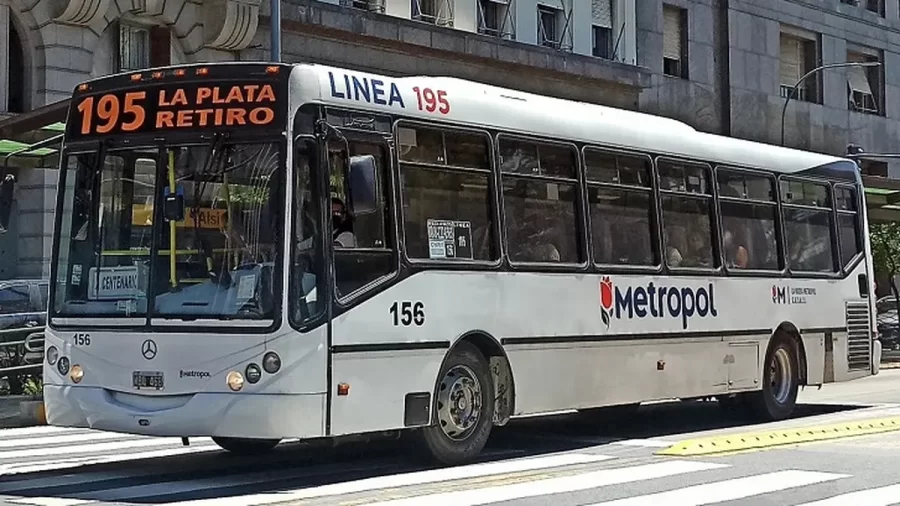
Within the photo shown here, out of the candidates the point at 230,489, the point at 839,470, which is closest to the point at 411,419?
the point at 230,489

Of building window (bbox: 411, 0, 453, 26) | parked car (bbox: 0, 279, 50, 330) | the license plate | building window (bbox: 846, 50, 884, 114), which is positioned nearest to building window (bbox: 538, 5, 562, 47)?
building window (bbox: 411, 0, 453, 26)

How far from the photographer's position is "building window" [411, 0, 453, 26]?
35469 millimetres


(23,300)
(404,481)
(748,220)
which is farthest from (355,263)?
(23,300)

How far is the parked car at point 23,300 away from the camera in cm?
2297

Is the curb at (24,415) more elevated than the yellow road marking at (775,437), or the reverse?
the curb at (24,415)

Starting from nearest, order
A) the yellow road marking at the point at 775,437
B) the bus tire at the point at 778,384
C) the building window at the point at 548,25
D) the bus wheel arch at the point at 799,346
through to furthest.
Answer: the yellow road marking at the point at 775,437 → the bus tire at the point at 778,384 → the bus wheel arch at the point at 799,346 → the building window at the point at 548,25

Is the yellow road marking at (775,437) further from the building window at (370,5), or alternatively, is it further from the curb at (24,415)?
the building window at (370,5)

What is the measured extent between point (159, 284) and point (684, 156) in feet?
21.5

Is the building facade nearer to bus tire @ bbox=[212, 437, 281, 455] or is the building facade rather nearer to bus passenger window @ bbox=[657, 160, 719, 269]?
bus tire @ bbox=[212, 437, 281, 455]

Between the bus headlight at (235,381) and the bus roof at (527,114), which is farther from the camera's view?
the bus roof at (527,114)

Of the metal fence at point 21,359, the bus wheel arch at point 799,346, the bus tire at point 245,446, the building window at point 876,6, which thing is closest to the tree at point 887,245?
the building window at point 876,6

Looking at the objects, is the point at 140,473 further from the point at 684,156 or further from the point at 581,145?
the point at 684,156

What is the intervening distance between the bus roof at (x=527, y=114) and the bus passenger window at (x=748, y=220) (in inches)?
7.9

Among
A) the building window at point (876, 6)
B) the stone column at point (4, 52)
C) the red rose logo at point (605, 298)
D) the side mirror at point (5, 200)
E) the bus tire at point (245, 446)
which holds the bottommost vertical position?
the bus tire at point (245, 446)
